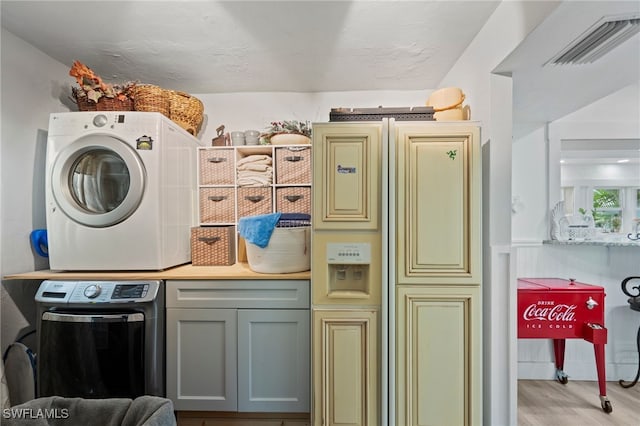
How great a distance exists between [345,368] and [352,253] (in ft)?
2.00

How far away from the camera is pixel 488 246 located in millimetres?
1676

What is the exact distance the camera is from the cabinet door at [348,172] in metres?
1.63

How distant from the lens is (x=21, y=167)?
1.89 metres

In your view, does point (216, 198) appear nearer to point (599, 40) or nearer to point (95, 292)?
point (95, 292)

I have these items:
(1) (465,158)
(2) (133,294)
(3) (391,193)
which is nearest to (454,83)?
(1) (465,158)

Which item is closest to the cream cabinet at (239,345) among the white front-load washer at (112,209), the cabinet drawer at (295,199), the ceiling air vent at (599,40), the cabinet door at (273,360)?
the cabinet door at (273,360)

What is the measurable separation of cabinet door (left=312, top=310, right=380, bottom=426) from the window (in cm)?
282

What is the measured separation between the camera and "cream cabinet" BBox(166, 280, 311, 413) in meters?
1.82

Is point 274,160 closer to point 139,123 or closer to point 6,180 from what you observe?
point 139,123

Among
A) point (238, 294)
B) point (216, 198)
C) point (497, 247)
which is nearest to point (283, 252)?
point (238, 294)

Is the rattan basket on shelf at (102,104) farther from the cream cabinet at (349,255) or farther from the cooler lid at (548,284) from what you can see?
the cooler lid at (548,284)

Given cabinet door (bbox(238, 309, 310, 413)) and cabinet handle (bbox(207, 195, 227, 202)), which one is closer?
cabinet door (bbox(238, 309, 310, 413))

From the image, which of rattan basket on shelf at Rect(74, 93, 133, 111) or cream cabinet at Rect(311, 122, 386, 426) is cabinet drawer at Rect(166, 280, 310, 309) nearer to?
cream cabinet at Rect(311, 122, 386, 426)

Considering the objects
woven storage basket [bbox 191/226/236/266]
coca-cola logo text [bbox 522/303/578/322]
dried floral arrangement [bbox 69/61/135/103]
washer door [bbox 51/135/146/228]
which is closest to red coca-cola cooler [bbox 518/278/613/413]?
coca-cola logo text [bbox 522/303/578/322]
